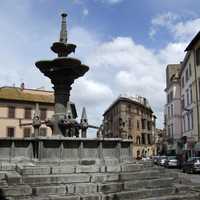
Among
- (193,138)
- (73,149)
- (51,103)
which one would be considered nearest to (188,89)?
(193,138)

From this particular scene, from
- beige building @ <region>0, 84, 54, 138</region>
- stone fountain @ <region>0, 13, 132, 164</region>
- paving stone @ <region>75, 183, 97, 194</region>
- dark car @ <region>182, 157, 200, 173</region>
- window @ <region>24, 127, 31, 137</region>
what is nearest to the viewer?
paving stone @ <region>75, 183, 97, 194</region>

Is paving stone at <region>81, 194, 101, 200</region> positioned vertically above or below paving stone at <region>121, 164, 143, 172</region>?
below

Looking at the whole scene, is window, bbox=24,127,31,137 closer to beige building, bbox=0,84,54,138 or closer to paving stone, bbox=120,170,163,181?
beige building, bbox=0,84,54,138

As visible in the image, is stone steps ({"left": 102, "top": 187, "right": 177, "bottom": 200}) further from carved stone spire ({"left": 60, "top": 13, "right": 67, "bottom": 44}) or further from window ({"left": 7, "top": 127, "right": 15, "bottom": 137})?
window ({"left": 7, "top": 127, "right": 15, "bottom": 137})

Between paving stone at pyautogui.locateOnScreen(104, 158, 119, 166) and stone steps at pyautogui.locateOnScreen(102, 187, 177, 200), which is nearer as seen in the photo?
stone steps at pyautogui.locateOnScreen(102, 187, 177, 200)

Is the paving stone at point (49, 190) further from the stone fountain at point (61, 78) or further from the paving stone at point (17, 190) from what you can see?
the stone fountain at point (61, 78)

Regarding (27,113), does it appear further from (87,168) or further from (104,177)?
(104,177)

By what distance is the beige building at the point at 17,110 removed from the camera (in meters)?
53.0

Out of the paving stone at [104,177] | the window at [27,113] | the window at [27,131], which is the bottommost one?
the paving stone at [104,177]

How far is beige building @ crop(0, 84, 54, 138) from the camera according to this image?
174ft

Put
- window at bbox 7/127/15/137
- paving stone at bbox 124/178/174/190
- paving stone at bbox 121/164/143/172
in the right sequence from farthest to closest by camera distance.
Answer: window at bbox 7/127/15/137 < paving stone at bbox 121/164/143/172 < paving stone at bbox 124/178/174/190

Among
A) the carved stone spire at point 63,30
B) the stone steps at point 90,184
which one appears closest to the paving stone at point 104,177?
the stone steps at point 90,184

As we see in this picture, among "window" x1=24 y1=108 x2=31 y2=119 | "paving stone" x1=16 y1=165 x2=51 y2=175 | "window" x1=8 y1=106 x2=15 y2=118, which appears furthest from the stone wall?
"window" x1=24 y1=108 x2=31 y2=119

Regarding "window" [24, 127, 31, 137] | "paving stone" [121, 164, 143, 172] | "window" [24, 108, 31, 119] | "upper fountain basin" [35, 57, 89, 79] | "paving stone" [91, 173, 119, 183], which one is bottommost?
"paving stone" [91, 173, 119, 183]
